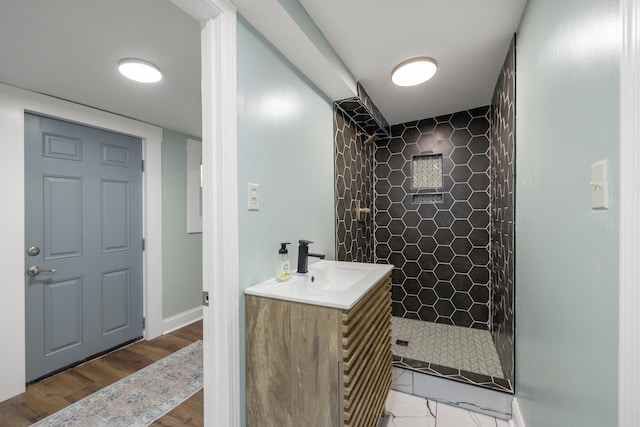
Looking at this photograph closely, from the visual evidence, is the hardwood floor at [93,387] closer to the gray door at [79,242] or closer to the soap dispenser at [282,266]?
the gray door at [79,242]

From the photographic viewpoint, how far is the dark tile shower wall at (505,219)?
1.58 metres

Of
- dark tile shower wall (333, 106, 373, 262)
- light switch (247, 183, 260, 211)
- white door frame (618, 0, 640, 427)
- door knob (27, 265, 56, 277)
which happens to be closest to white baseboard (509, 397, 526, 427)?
white door frame (618, 0, 640, 427)

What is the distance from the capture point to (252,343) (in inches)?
44.7

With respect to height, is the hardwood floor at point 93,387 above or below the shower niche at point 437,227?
below

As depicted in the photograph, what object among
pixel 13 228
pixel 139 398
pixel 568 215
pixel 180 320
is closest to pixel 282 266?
pixel 568 215

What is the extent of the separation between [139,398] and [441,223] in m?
2.89

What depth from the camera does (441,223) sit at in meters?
2.79

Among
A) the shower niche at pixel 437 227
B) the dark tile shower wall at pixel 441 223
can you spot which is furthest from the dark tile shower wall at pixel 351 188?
the dark tile shower wall at pixel 441 223

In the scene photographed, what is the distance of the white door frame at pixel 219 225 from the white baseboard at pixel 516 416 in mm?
1476

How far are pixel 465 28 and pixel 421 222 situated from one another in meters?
1.81

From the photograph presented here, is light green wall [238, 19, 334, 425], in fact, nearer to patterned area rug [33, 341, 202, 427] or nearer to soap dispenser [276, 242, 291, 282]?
soap dispenser [276, 242, 291, 282]

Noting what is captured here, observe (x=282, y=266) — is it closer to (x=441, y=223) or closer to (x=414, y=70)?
(x=414, y=70)

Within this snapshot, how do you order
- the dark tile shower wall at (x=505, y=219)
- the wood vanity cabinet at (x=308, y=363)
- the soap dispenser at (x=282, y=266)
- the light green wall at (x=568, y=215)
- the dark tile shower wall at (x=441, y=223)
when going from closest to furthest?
the light green wall at (x=568, y=215)
the wood vanity cabinet at (x=308, y=363)
the soap dispenser at (x=282, y=266)
the dark tile shower wall at (x=505, y=219)
the dark tile shower wall at (x=441, y=223)

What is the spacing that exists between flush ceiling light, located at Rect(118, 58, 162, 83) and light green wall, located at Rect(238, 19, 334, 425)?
852 mm
